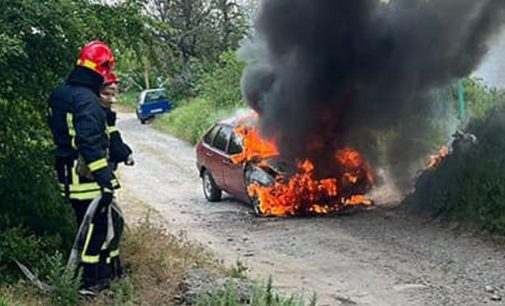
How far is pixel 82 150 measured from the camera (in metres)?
6.82

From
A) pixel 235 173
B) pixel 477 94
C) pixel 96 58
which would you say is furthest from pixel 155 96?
pixel 96 58

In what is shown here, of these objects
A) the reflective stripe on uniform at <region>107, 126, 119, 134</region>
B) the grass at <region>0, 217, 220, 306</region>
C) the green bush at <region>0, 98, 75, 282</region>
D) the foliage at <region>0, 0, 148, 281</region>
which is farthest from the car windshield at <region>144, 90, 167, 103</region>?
the reflective stripe on uniform at <region>107, 126, 119, 134</region>

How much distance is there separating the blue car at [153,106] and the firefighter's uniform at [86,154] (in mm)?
33110

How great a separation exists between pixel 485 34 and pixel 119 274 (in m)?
9.07

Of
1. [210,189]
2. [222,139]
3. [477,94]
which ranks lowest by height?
[210,189]

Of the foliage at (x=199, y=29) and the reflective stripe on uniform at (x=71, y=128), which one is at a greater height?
the foliage at (x=199, y=29)

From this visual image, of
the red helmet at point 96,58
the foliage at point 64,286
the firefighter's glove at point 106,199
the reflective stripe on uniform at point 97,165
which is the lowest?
the foliage at point 64,286

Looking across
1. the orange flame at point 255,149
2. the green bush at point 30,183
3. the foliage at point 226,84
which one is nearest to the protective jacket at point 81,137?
the green bush at point 30,183

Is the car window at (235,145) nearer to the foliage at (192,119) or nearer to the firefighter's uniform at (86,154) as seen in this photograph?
the firefighter's uniform at (86,154)

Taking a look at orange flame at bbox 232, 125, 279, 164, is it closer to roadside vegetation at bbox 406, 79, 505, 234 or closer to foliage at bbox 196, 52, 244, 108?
roadside vegetation at bbox 406, 79, 505, 234

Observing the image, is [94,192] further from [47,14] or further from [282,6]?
[282,6]

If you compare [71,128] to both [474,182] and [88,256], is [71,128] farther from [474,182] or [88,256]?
[474,182]

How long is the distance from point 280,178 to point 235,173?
114 centimetres

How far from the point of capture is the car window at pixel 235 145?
15.3 meters
